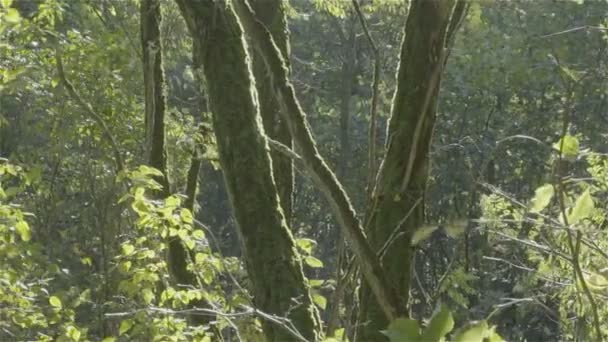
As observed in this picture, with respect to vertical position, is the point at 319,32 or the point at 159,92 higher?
the point at 319,32

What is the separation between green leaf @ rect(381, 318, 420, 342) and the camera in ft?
2.41

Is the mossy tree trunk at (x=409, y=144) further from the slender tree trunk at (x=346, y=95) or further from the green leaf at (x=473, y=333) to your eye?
the slender tree trunk at (x=346, y=95)

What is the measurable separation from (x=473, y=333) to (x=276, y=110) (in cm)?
287

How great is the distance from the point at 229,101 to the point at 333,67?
16383 mm

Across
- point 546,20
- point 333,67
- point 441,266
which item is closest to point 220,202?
point 333,67

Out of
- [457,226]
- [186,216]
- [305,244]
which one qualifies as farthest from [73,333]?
[457,226]

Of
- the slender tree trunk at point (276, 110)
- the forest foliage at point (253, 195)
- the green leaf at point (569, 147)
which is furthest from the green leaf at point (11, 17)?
the green leaf at point (569, 147)

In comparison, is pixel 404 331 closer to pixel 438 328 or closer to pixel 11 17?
pixel 438 328

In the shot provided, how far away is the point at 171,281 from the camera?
4.30 meters

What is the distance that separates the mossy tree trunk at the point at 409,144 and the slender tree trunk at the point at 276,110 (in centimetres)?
107

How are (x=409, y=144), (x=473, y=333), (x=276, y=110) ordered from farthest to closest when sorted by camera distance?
(x=276, y=110) → (x=409, y=144) → (x=473, y=333)

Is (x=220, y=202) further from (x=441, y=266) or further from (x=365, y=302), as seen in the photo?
(x=365, y=302)

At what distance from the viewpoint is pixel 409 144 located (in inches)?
85.6

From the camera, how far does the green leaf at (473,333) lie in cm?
71
